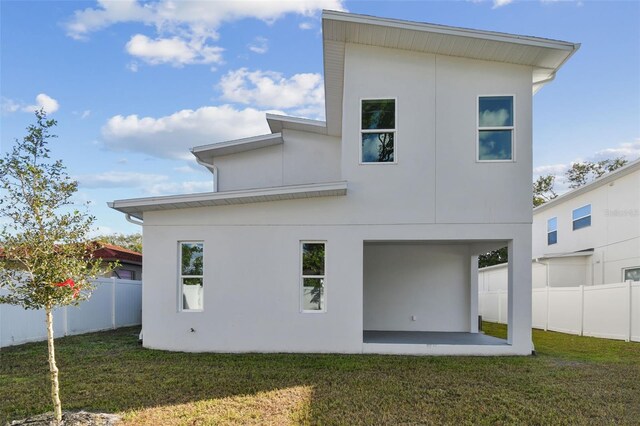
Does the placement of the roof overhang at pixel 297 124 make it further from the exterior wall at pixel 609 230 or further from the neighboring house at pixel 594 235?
the exterior wall at pixel 609 230

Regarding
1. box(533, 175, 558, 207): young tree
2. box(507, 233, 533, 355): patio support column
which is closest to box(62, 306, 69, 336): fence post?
box(507, 233, 533, 355): patio support column

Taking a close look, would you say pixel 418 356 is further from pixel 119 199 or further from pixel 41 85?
pixel 41 85

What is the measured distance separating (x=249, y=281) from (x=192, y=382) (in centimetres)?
322

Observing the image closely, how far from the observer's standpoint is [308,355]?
9523mm

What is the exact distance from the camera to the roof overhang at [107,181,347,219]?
32.1 ft

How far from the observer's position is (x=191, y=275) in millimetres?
10406

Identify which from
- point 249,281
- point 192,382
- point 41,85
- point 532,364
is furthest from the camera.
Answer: point 41,85

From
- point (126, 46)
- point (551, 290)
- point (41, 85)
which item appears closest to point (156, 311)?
point (41, 85)

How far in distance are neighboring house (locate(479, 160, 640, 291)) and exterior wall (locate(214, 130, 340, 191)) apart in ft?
33.2

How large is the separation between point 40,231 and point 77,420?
7.33ft

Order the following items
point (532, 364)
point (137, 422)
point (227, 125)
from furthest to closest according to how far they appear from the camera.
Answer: point (227, 125)
point (532, 364)
point (137, 422)

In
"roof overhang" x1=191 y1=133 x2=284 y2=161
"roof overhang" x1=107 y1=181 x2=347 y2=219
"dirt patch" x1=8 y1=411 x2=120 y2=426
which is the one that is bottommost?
"dirt patch" x1=8 y1=411 x2=120 y2=426

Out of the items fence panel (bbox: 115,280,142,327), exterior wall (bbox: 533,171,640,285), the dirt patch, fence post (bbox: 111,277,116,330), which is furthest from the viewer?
exterior wall (bbox: 533,171,640,285)

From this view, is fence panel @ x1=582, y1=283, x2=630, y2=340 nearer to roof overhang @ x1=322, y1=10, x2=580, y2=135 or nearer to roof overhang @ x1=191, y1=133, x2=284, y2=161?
roof overhang @ x1=322, y1=10, x2=580, y2=135
